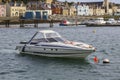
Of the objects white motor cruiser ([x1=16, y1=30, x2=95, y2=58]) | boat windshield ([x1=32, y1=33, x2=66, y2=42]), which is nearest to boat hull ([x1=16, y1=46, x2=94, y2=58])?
white motor cruiser ([x1=16, y1=30, x2=95, y2=58])

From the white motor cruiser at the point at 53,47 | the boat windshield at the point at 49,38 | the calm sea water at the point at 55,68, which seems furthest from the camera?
the boat windshield at the point at 49,38

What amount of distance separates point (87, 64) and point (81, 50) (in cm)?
179

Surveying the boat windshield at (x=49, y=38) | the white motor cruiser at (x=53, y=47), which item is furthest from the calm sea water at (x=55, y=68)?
the boat windshield at (x=49, y=38)

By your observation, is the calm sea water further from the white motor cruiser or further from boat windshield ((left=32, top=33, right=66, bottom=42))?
boat windshield ((left=32, top=33, right=66, bottom=42))

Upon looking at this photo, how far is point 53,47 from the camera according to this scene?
38.9 meters

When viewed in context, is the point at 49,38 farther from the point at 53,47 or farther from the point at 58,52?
the point at 58,52

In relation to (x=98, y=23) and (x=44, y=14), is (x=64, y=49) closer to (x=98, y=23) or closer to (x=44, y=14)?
(x=98, y=23)

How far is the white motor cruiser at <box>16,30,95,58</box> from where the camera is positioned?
37688mm

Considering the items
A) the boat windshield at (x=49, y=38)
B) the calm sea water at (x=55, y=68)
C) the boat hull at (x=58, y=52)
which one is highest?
the boat windshield at (x=49, y=38)

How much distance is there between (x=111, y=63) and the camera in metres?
36.8

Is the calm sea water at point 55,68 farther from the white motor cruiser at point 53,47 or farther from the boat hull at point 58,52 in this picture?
the white motor cruiser at point 53,47

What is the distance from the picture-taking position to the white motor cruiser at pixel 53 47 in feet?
124

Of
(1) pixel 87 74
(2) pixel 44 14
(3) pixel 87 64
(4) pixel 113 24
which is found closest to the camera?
(1) pixel 87 74

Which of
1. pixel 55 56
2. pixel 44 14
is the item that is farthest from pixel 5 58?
pixel 44 14
